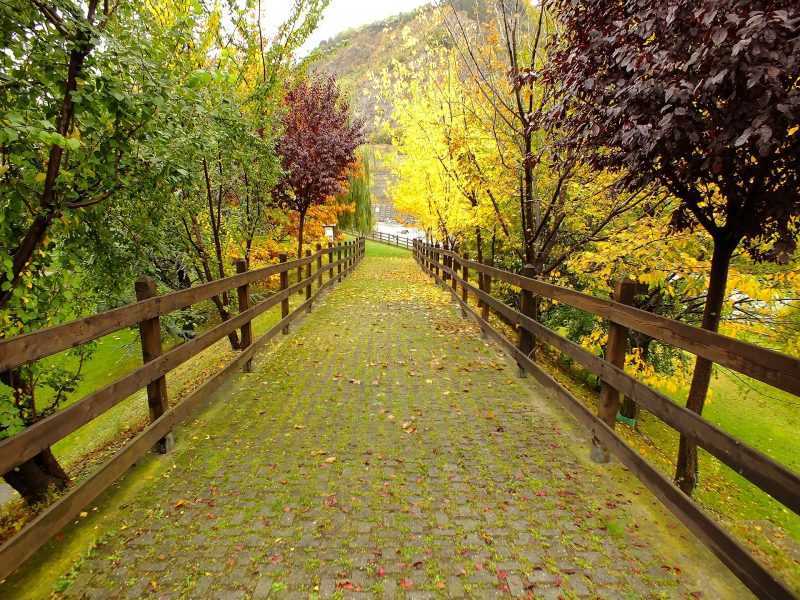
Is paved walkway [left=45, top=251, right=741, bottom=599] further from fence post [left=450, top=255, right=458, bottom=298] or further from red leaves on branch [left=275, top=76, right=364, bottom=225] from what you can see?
red leaves on branch [left=275, top=76, right=364, bottom=225]

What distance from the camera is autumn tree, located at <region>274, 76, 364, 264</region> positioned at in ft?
38.8

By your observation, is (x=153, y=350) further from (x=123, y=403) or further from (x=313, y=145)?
(x=313, y=145)

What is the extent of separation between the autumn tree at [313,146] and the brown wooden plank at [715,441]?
9.16 metres

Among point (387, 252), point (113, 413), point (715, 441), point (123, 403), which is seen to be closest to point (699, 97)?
point (715, 441)

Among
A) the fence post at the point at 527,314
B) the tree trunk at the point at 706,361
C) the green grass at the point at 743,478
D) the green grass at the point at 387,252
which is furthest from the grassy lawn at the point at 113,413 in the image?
the green grass at the point at 387,252

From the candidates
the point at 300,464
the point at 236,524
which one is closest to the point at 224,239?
the point at 300,464

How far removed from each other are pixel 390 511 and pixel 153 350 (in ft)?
7.27

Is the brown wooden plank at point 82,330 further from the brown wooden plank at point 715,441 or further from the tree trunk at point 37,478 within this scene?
the brown wooden plank at point 715,441

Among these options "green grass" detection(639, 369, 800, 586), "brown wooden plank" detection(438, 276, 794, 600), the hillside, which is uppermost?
the hillside

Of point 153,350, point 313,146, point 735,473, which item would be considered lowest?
point 735,473

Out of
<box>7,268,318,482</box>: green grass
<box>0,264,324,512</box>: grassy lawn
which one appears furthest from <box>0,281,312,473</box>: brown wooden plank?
<box>0,264,324,512</box>: grassy lawn

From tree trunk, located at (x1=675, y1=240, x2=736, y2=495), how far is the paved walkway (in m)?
1.34

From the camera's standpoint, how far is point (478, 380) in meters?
5.73

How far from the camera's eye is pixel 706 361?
15.1ft
